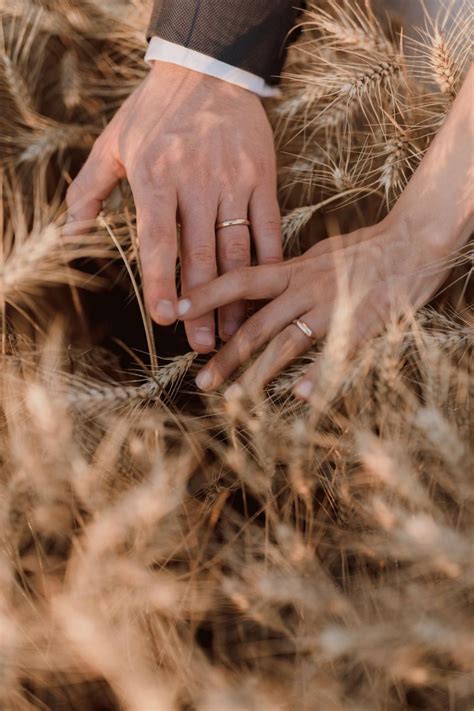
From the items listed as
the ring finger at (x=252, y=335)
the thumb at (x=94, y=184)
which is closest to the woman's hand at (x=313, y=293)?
the ring finger at (x=252, y=335)

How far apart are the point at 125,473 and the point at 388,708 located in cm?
38

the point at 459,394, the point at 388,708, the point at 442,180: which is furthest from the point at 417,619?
the point at 442,180

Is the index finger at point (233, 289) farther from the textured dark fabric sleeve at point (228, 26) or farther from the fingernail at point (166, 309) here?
the textured dark fabric sleeve at point (228, 26)

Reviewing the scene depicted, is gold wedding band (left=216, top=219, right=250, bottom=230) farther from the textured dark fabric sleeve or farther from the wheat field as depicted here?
the textured dark fabric sleeve

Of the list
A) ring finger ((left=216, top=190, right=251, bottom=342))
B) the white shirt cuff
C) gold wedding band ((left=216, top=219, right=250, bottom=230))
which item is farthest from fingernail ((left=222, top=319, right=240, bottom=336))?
the white shirt cuff

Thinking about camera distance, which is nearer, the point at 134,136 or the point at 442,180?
the point at 442,180

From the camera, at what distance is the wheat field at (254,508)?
56 cm

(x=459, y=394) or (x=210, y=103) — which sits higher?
(x=210, y=103)

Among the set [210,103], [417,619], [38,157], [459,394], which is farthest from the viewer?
[38,157]

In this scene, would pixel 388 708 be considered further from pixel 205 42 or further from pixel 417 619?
pixel 205 42

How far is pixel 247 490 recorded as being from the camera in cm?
80

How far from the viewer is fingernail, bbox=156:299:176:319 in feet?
2.67

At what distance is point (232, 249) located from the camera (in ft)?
2.92

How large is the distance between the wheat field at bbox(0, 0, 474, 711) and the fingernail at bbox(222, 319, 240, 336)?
7cm
